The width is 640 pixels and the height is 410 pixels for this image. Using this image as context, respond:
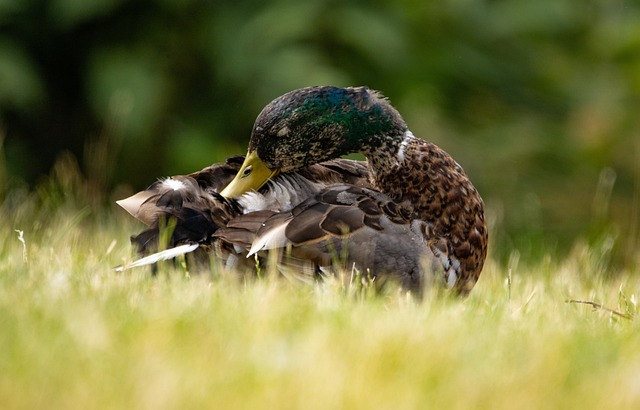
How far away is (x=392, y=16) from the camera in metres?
8.91

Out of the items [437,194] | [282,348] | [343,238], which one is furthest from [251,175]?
[282,348]

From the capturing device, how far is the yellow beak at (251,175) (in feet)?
15.0

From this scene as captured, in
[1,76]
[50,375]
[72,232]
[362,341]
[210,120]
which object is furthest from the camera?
[210,120]

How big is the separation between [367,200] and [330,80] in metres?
3.97

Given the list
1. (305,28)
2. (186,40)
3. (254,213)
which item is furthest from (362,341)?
(186,40)

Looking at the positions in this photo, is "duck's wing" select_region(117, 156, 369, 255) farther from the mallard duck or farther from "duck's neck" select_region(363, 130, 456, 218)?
"duck's neck" select_region(363, 130, 456, 218)

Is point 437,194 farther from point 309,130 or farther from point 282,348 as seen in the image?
point 282,348

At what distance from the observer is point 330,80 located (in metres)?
8.21

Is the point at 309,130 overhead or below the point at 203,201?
overhead

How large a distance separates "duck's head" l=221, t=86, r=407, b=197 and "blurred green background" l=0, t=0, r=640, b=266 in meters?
3.54

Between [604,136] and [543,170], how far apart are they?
55cm

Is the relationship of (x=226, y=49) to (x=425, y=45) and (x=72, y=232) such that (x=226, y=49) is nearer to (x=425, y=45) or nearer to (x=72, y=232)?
(x=425, y=45)

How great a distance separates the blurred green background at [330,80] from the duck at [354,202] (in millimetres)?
3540

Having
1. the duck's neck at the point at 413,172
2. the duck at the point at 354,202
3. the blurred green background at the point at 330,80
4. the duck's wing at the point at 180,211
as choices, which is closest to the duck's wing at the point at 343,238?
the duck at the point at 354,202
